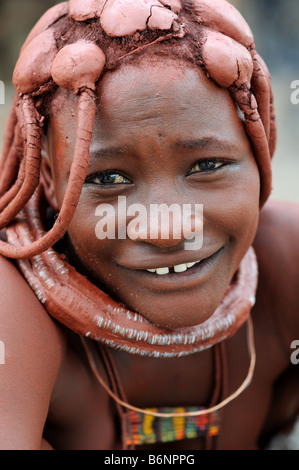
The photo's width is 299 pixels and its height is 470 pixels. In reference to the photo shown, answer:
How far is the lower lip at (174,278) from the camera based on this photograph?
112 centimetres

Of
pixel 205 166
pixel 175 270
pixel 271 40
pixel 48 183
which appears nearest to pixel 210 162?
pixel 205 166

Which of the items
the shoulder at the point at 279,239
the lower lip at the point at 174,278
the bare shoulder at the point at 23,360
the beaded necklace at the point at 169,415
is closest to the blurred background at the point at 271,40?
the shoulder at the point at 279,239

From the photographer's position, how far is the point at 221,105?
110 centimetres

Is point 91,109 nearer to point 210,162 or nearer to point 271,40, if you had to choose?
point 210,162

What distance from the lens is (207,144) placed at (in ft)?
3.52

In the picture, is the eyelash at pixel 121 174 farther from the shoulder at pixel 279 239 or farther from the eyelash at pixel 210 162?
the shoulder at pixel 279 239

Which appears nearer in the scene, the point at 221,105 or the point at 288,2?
the point at 221,105

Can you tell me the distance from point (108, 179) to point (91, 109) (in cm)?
14

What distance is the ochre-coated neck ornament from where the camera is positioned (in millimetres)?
1045

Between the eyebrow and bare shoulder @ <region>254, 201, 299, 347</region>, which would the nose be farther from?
bare shoulder @ <region>254, 201, 299, 347</region>

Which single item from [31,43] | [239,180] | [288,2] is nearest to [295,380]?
[239,180]

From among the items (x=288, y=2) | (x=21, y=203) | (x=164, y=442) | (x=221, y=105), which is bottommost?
(x=164, y=442)

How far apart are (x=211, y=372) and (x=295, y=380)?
0.29m

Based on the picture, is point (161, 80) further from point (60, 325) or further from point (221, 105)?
point (60, 325)
